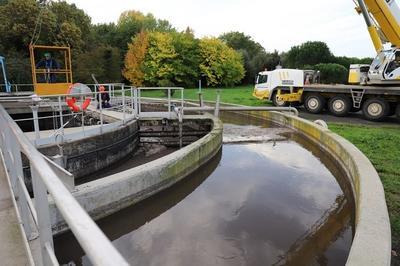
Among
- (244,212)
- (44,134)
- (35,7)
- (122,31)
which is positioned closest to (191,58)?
(122,31)

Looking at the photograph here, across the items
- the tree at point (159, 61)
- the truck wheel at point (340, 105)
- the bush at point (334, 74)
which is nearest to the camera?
the truck wheel at point (340, 105)

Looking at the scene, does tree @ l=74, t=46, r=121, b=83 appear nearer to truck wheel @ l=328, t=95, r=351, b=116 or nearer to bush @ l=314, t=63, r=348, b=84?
bush @ l=314, t=63, r=348, b=84

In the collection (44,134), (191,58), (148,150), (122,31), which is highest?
(122,31)

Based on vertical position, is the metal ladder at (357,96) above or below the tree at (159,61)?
below

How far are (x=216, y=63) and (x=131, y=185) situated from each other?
3475 cm

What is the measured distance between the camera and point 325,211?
6227 mm

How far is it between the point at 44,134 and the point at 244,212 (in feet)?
17.6

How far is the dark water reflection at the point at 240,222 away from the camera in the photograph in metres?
4.71

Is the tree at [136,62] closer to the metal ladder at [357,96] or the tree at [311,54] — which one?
the tree at [311,54]

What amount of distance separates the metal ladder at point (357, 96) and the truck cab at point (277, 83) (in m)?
3.07

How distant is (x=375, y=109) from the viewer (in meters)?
14.6

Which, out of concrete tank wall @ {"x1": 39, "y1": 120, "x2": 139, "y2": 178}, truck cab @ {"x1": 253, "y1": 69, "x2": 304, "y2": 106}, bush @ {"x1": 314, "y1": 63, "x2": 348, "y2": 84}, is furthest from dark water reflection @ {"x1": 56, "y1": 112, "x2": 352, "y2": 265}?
bush @ {"x1": 314, "y1": 63, "x2": 348, "y2": 84}

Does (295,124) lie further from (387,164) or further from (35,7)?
(35,7)

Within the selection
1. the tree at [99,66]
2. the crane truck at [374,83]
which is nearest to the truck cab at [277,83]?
the crane truck at [374,83]
